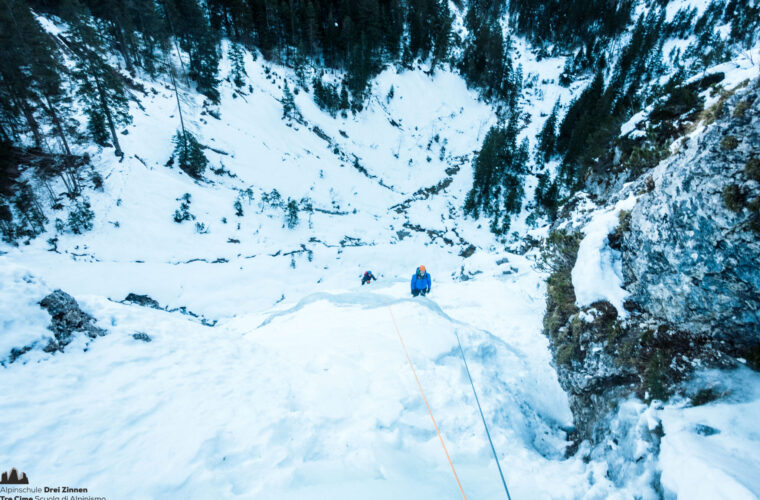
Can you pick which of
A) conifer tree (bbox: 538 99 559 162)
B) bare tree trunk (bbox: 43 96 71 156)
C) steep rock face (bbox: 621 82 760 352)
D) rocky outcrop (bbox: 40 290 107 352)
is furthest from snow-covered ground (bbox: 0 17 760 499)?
conifer tree (bbox: 538 99 559 162)

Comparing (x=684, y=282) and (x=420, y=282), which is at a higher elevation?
(x=420, y=282)

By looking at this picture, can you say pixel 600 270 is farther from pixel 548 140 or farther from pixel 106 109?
pixel 548 140

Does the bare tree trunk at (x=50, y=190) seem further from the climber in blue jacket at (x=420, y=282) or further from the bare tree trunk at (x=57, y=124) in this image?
the climber in blue jacket at (x=420, y=282)

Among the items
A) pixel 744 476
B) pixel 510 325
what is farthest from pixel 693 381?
pixel 510 325

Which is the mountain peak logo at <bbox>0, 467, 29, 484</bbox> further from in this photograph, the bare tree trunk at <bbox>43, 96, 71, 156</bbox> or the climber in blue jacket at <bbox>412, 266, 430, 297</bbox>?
the bare tree trunk at <bbox>43, 96, 71, 156</bbox>

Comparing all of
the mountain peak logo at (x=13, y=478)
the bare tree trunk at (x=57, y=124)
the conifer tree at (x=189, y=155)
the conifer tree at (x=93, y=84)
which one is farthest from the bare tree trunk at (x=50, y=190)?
the mountain peak logo at (x=13, y=478)

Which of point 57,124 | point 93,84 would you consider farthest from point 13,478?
point 93,84
